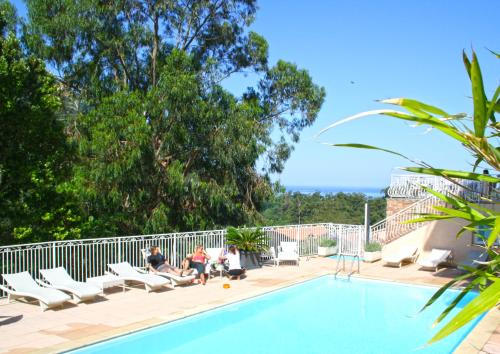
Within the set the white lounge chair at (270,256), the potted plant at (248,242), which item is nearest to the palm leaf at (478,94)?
the potted plant at (248,242)

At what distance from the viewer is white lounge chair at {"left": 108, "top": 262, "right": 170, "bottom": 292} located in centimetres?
1132

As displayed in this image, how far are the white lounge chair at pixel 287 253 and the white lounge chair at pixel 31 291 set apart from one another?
7.78 meters

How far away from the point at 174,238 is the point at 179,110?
6.22 meters

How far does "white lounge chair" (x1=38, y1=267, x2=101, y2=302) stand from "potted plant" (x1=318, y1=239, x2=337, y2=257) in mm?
9980

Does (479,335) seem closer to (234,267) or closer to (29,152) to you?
(234,267)

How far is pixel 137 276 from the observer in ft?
37.7

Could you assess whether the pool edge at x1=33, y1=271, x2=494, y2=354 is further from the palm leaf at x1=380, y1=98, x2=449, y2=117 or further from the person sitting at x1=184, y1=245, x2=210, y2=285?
the palm leaf at x1=380, y1=98, x2=449, y2=117

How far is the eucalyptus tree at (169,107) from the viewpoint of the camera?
59.6 feet

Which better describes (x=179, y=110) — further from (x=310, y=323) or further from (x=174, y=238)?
(x=310, y=323)

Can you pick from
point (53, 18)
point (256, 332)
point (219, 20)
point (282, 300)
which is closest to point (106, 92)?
point (53, 18)

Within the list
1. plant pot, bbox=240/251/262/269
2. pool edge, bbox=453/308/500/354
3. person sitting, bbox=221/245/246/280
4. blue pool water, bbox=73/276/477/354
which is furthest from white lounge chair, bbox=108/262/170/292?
pool edge, bbox=453/308/500/354

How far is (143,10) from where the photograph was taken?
21.1 metres

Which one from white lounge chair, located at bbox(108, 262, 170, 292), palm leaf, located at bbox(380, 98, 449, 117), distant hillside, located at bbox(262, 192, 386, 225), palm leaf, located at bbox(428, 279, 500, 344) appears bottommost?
distant hillside, located at bbox(262, 192, 386, 225)

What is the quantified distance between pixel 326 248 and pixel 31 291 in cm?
1137
